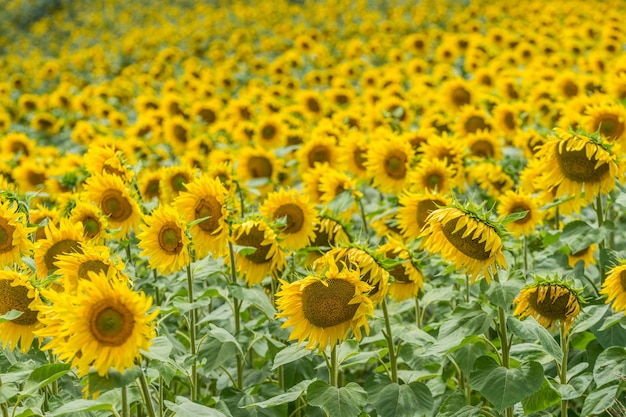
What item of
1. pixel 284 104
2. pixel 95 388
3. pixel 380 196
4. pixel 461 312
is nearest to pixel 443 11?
pixel 284 104

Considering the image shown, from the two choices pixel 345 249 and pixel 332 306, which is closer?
pixel 332 306

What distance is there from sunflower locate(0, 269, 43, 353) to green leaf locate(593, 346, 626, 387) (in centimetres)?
176

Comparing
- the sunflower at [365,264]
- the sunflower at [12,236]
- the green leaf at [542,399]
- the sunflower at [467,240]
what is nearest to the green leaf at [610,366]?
the green leaf at [542,399]

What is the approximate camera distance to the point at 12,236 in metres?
2.69

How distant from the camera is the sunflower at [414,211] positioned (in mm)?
3154

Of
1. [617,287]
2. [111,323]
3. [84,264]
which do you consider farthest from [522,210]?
[111,323]

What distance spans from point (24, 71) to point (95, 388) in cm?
1050

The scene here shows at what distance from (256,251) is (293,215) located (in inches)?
11.8

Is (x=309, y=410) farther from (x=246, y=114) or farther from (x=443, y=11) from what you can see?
(x=443, y=11)

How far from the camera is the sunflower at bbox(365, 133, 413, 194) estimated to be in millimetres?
3930

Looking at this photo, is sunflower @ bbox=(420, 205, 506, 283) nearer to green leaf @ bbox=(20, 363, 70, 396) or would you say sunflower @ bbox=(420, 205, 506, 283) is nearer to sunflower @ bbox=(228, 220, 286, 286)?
sunflower @ bbox=(228, 220, 286, 286)

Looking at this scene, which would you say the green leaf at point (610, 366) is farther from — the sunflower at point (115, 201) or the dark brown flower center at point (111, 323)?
the sunflower at point (115, 201)

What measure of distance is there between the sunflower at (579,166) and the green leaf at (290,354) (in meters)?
1.21

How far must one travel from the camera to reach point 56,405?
2.54m
